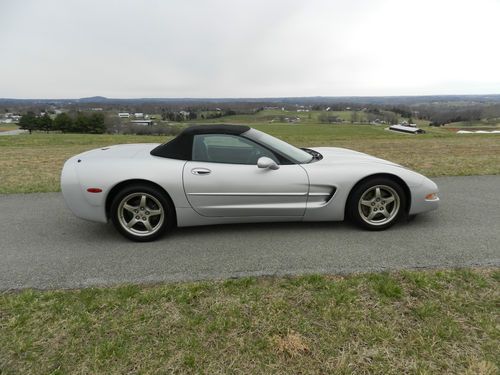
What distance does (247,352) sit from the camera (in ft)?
6.03

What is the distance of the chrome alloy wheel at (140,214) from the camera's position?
11.0ft

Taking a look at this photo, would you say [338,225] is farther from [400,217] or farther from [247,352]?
[247,352]

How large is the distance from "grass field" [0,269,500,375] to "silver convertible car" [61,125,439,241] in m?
0.98

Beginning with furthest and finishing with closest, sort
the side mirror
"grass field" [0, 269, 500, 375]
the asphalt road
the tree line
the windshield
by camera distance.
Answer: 1. the tree line
2. the windshield
3. the side mirror
4. the asphalt road
5. "grass field" [0, 269, 500, 375]

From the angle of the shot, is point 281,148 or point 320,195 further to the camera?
point 281,148

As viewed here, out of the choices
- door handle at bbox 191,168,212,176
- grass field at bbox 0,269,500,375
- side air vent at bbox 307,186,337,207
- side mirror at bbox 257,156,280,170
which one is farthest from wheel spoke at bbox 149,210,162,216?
side air vent at bbox 307,186,337,207

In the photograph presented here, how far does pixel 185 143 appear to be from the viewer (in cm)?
352

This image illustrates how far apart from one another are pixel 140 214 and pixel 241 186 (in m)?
1.10

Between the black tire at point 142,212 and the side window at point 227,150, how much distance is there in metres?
0.58

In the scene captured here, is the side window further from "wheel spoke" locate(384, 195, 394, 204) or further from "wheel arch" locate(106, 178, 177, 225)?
"wheel spoke" locate(384, 195, 394, 204)

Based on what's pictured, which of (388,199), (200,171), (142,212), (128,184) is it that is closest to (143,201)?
(142,212)

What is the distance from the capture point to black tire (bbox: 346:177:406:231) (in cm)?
344

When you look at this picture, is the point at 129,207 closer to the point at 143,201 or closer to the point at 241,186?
the point at 143,201

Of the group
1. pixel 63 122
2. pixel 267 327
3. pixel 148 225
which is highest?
pixel 63 122
